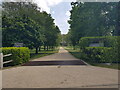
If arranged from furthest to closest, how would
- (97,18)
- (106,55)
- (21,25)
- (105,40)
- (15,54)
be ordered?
(97,18), (21,25), (105,40), (106,55), (15,54)

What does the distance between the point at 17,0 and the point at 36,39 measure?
1180 centimetres

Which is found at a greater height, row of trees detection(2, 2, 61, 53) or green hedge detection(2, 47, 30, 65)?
row of trees detection(2, 2, 61, 53)

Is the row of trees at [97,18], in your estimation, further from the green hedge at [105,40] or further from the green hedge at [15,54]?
the green hedge at [15,54]

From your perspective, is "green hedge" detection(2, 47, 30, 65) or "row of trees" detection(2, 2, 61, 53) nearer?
"green hedge" detection(2, 47, 30, 65)

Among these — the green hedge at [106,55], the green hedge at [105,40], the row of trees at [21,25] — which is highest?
the row of trees at [21,25]

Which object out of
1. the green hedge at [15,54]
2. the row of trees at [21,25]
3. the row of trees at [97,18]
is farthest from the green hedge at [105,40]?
the row of trees at [97,18]

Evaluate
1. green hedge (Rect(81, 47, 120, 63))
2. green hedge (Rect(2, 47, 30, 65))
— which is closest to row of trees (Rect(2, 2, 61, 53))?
green hedge (Rect(2, 47, 30, 65))

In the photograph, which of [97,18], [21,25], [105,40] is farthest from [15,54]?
[97,18]

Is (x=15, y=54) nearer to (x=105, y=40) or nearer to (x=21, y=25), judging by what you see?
(x=21, y=25)

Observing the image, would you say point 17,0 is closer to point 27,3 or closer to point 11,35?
point 27,3

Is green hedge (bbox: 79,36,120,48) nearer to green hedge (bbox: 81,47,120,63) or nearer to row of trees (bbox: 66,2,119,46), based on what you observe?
green hedge (bbox: 81,47,120,63)

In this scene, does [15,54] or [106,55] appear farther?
[106,55]

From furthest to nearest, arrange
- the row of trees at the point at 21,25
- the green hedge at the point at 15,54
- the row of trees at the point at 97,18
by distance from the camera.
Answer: the row of trees at the point at 97,18 → the row of trees at the point at 21,25 → the green hedge at the point at 15,54

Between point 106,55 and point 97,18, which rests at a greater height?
point 97,18
